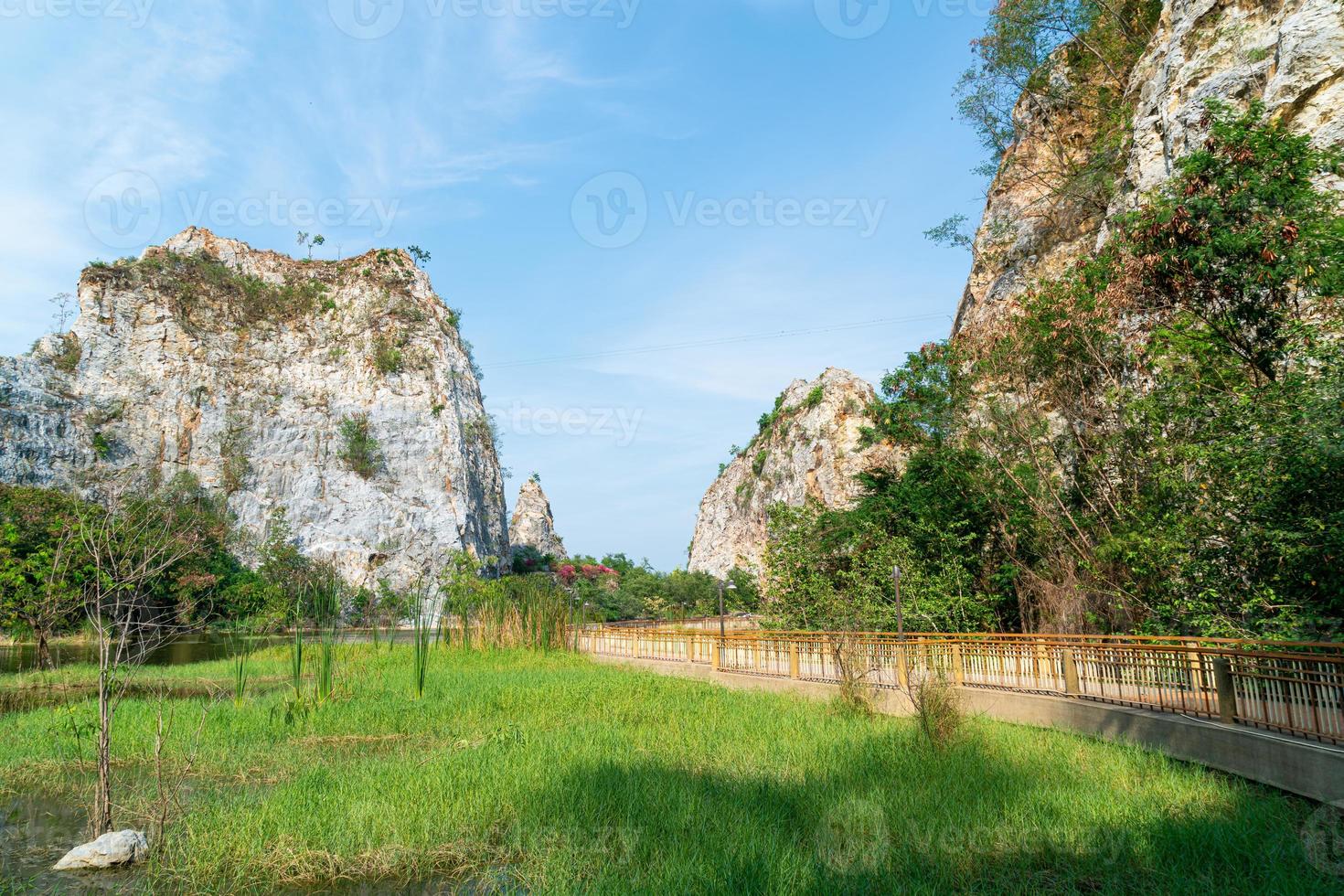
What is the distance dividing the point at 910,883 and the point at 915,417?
16.1m

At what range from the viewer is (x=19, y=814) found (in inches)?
231

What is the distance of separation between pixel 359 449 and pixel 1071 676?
154 ft

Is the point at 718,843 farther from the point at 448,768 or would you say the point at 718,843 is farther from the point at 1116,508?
the point at 1116,508

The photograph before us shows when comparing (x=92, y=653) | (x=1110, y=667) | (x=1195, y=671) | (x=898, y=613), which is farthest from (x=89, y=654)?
(x=1195, y=671)

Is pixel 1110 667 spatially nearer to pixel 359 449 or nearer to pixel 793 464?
pixel 793 464

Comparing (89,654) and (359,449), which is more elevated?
(359,449)

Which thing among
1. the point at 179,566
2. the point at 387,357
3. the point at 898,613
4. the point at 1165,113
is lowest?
the point at 898,613

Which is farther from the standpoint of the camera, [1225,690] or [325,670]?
[325,670]

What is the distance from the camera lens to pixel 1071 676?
9.62 meters
